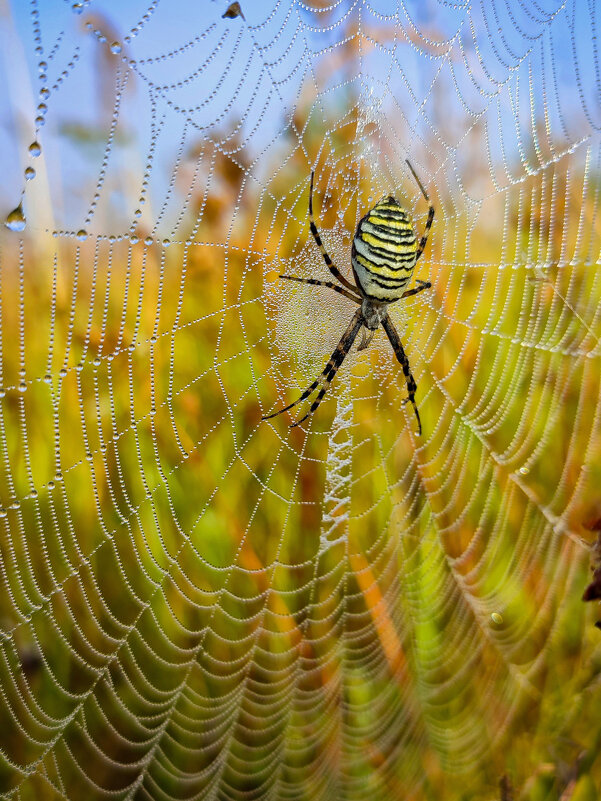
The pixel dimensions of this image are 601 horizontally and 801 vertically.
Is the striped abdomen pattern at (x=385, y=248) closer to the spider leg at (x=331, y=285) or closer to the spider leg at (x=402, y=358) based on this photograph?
the spider leg at (x=331, y=285)

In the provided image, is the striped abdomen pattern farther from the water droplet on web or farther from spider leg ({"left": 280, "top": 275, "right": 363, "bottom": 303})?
the water droplet on web

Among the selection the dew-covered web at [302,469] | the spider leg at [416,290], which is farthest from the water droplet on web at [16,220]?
the spider leg at [416,290]

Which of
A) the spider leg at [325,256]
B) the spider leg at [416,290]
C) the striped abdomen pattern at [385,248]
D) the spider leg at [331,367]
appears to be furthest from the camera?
the spider leg at [416,290]

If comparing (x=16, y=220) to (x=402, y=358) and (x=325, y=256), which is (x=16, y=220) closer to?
(x=325, y=256)

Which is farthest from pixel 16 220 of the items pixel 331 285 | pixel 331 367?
pixel 331 367

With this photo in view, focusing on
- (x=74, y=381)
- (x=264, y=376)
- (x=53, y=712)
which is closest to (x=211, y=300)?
(x=264, y=376)

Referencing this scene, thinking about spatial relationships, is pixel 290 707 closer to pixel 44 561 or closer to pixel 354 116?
pixel 44 561

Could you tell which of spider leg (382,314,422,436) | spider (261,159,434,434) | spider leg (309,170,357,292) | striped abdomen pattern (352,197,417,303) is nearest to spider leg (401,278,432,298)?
spider (261,159,434,434)
